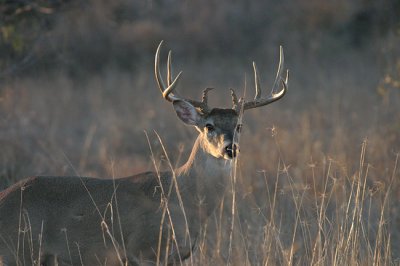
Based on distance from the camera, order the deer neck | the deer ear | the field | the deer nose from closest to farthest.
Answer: the deer nose, the deer neck, the deer ear, the field

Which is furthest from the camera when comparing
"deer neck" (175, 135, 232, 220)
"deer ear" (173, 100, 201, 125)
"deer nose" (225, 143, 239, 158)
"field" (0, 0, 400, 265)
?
"field" (0, 0, 400, 265)

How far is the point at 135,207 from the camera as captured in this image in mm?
6457

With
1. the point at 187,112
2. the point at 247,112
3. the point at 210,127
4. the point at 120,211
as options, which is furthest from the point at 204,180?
the point at 247,112

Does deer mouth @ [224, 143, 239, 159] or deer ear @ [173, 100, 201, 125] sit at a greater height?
deer ear @ [173, 100, 201, 125]

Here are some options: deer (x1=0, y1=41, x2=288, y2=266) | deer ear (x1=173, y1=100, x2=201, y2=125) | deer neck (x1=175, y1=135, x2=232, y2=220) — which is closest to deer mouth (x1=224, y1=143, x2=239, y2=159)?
deer (x1=0, y1=41, x2=288, y2=266)

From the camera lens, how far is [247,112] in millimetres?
13812

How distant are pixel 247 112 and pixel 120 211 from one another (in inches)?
296

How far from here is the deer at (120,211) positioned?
248 inches

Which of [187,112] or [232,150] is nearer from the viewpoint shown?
[232,150]

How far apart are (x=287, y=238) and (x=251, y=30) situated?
47.8ft

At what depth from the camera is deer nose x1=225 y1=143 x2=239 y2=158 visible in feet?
20.6

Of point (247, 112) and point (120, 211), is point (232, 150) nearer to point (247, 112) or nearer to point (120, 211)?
point (120, 211)

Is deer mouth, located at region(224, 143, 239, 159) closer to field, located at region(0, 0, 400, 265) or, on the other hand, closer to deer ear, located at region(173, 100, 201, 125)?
field, located at region(0, 0, 400, 265)

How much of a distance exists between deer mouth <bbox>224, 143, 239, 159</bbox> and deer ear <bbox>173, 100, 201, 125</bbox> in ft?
1.75
